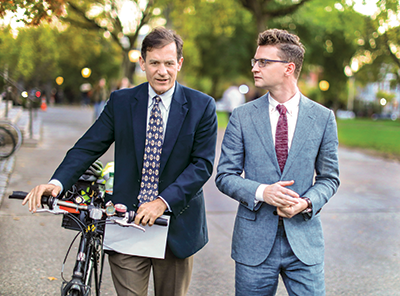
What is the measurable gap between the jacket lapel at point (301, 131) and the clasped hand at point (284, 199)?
0.19 metres

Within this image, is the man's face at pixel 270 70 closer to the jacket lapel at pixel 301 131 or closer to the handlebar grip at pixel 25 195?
the jacket lapel at pixel 301 131

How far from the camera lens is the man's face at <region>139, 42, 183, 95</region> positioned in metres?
2.46

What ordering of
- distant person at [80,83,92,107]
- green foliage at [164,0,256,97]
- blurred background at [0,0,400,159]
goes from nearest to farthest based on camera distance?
blurred background at [0,0,400,159] → green foliage at [164,0,256,97] → distant person at [80,83,92,107]

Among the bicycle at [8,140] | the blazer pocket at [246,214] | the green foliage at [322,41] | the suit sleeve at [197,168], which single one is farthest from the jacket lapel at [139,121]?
the green foliage at [322,41]

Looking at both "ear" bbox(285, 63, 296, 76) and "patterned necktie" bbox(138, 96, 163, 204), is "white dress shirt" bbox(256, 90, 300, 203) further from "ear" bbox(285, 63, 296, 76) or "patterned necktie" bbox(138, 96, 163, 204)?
"patterned necktie" bbox(138, 96, 163, 204)

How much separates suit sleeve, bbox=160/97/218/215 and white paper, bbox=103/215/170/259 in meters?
0.17

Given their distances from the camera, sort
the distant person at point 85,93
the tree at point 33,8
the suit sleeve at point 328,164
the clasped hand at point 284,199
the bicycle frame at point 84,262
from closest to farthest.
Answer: the bicycle frame at point 84,262, the clasped hand at point 284,199, the suit sleeve at point 328,164, the tree at point 33,8, the distant person at point 85,93

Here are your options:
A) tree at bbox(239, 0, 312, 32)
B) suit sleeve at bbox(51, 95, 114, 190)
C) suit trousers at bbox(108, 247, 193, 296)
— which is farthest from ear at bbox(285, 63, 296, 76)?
tree at bbox(239, 0, 312, 32)

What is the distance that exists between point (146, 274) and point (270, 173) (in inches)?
36.5

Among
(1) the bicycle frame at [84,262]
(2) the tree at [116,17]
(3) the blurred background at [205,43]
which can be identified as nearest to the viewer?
(1) the bicycle frame at [84,262]

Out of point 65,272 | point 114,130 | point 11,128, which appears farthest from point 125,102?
point 11,128

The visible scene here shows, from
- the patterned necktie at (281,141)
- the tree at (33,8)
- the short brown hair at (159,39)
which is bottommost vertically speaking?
the patterned necktie at (281,141)

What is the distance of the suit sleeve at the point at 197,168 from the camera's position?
2.38m

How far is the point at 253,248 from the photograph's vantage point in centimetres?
248
